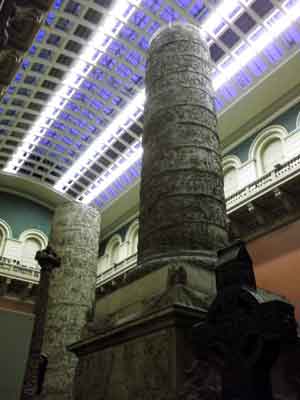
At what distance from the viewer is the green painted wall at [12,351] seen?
5203 mm

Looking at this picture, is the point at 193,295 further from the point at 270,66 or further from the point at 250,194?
the point at 270,66

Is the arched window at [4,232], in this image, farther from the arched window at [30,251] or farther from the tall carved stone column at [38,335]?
the tall carved stone column at [38,335]

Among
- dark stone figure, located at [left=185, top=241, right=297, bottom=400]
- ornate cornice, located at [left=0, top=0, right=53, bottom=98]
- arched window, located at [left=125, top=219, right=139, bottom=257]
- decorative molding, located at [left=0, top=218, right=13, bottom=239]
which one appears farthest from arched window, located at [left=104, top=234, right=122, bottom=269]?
dark stone figure, located at [left=185, top=241, right=297, bottom=400]

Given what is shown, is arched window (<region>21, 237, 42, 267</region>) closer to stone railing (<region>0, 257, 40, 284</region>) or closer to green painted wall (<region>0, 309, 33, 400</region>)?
stone railing (<region>0, 257, 40, 284</region>)

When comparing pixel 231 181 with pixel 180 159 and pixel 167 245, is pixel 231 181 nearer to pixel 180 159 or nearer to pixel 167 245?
pixel 180 159

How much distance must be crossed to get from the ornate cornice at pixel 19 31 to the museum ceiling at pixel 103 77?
4.15 m

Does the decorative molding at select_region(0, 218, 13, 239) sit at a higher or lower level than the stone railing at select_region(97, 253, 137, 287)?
higher

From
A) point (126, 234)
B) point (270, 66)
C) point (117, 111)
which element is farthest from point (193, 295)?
point (126, 234)

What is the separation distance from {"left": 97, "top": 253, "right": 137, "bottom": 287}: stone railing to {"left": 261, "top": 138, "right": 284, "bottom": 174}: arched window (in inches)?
297

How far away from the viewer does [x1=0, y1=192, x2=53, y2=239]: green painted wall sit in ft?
76.8

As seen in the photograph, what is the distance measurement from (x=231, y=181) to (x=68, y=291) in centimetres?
735

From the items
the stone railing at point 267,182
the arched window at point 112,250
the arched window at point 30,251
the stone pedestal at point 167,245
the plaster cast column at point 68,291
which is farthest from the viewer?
the arched window at point 30,251

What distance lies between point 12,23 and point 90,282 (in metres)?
9.05

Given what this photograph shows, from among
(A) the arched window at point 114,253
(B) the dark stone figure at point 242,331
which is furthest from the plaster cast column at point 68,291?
(B) the dark stone figure at point 242,331
